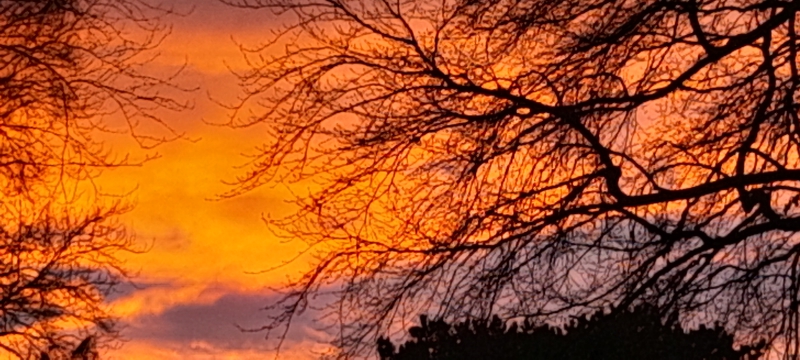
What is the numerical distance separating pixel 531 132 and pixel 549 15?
892 mm

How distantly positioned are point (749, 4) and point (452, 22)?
2.30 meters

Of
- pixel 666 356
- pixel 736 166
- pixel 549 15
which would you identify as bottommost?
pixel 666 356

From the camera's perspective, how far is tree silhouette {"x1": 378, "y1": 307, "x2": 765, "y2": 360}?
385 inches

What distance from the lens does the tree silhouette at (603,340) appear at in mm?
9773

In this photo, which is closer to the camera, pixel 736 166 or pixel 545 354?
pixel 736 166

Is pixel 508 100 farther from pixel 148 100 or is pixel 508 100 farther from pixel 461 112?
pixel 148 100

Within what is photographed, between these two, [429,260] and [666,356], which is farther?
[666,356]

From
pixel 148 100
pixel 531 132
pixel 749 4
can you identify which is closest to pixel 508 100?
pixel 531 132

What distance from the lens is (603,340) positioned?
1002cm

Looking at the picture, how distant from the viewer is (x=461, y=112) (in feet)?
31.6

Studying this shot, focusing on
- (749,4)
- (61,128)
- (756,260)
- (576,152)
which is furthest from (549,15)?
(61,128)

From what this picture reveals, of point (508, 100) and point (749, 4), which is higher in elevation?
point (749, 4)

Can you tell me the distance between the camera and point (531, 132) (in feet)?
31.0

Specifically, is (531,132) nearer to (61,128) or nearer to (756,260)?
(756,260)
